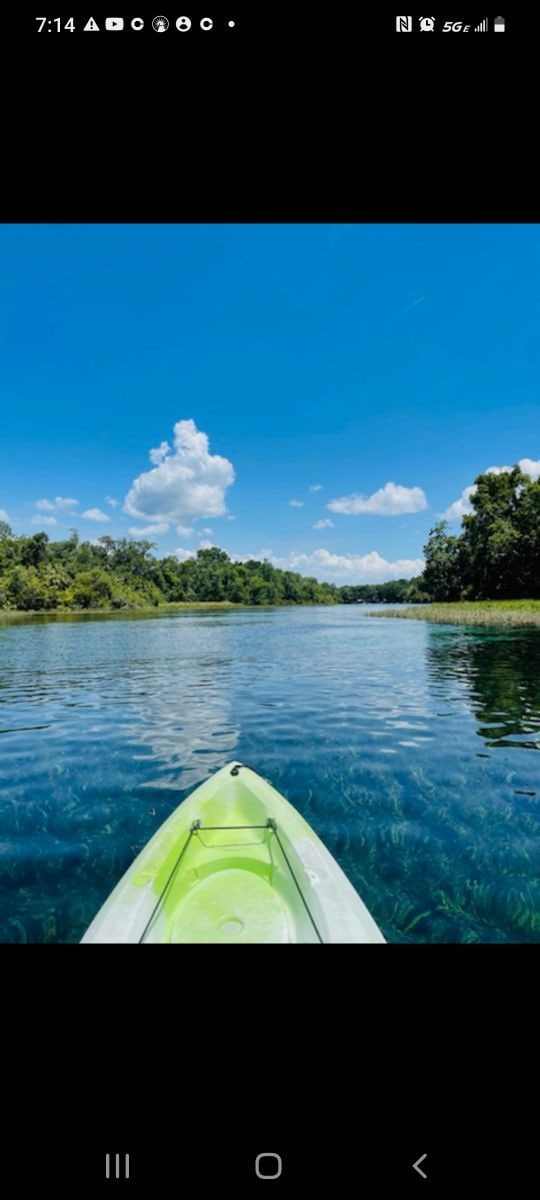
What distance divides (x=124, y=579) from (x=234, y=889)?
7685 centimetres

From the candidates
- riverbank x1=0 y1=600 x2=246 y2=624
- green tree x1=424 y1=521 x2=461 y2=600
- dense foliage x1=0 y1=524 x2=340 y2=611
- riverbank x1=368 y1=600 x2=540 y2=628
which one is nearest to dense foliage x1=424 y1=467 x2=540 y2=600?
green tree x1=424 y1=521 x2=461 y2=600

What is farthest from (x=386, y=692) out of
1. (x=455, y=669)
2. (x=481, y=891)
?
(x=481, y=891)

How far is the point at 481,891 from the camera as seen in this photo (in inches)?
147

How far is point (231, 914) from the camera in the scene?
2.88 meters

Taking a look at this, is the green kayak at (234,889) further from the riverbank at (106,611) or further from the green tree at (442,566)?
the green tree at (442,566)
